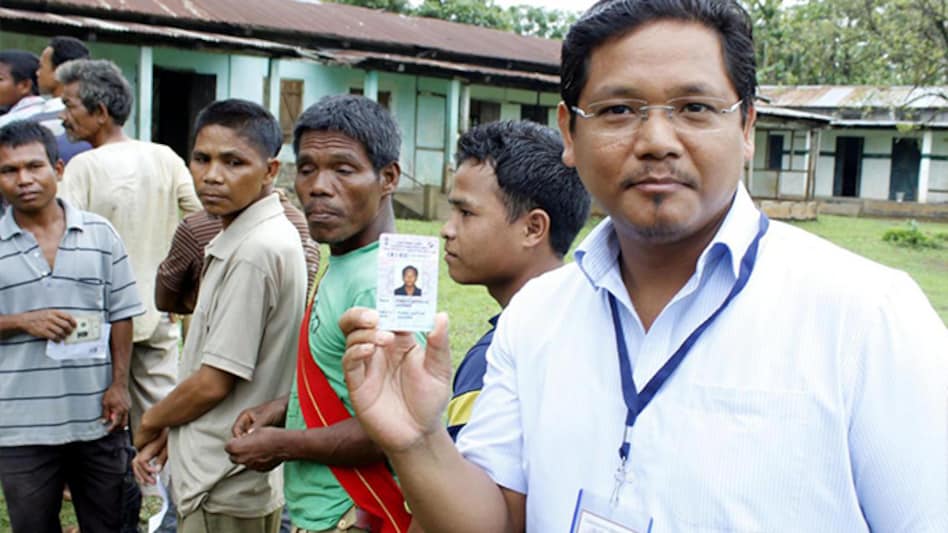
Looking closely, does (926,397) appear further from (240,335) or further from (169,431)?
(169,431)

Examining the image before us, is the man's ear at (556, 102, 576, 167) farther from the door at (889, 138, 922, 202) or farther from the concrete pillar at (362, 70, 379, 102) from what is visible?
the door at (889, 138, 922, 202)

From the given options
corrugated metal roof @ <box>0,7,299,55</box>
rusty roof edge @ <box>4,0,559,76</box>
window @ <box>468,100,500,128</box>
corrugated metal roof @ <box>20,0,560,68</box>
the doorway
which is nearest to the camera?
corrugated metal roof @ <box>0,7,299,55</box>

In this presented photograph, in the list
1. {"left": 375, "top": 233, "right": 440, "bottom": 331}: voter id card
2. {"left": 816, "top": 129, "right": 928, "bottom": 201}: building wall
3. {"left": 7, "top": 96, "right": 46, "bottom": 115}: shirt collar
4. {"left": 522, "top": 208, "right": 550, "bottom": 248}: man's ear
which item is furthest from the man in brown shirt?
{"left": 816, "top": 129, "right": 928, "bottom": 201}: building wall

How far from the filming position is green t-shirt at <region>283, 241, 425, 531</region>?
2.47 metres

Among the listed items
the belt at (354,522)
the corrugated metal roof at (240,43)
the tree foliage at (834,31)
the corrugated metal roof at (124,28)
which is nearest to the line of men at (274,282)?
the belt at (354,522)

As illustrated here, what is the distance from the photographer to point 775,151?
31203 mm

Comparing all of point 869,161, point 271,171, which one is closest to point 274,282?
point 271,171

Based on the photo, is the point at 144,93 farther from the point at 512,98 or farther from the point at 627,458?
the point at 627,458

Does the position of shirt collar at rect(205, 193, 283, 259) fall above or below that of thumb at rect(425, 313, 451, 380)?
above

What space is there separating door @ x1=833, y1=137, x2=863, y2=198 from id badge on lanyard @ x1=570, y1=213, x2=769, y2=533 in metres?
32.3

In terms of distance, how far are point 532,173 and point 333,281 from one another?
24.8 inches

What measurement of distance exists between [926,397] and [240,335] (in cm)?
200

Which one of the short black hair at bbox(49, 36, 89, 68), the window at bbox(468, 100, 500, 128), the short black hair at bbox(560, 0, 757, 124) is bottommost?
the short black hair at bbox(560, 0, 757, 124)

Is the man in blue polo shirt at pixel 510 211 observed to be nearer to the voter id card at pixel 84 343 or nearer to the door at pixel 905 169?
the voter id card at pixel 84 343
